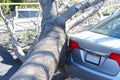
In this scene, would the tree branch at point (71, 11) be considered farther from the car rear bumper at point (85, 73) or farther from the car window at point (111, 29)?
the car rear bumper at point (85, 73)

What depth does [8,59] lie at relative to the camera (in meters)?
7.07

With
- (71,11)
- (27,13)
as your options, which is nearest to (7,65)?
(71,11)

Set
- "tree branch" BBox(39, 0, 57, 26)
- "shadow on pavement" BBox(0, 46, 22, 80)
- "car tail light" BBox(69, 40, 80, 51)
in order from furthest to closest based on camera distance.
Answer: "shadow on pavement" BBox(0, 46, 22, 80) → "tree branch" BBox(39, 0, 57, 26) → "car tail light" BBox(69, 40, 80, 51)

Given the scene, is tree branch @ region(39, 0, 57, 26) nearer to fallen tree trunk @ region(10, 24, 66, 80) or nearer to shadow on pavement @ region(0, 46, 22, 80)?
fallen tree trunk @ region(10, 24, 66, 80)

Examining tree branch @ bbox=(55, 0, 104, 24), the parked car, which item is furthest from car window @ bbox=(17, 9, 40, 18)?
the parked car

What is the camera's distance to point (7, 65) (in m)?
6.64

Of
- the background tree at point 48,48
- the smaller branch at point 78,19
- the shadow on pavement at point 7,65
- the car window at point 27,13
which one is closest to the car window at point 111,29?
the background tree at point 48,48

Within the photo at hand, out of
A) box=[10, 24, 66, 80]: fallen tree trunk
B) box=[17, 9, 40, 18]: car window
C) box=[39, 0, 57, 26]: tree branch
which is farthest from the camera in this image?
box=[17, 9, 40, 18]: car window

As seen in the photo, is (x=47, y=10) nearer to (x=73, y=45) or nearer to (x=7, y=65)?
(x=73, y=45)

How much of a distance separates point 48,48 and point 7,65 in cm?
230

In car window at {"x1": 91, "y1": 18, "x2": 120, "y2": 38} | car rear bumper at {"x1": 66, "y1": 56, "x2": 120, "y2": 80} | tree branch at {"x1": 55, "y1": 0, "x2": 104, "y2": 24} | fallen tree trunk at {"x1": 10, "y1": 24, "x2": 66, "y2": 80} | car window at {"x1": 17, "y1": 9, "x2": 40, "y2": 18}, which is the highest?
tree branch at {"x1": 55, "y1": 0, "x2": 104, "y2": 24}

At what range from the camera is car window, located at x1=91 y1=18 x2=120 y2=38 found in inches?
182

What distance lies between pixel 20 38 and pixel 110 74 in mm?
5468

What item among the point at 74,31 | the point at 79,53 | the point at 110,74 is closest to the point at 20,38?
Result: the point at 74,31
